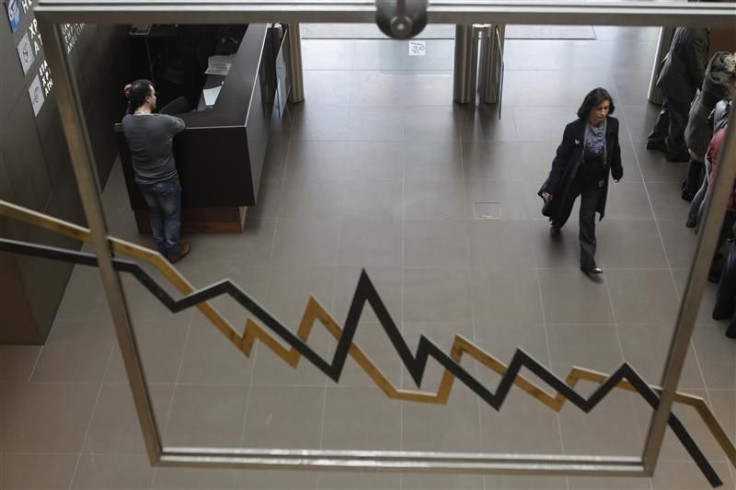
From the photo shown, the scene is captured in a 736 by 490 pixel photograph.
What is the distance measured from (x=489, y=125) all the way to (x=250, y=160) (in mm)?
2533

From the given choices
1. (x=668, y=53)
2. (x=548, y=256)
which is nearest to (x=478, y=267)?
(x=548, y=256)

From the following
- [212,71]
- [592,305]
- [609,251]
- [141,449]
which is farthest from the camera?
[212,71]

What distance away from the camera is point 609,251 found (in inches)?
301

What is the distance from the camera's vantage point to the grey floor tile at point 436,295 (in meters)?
7.07

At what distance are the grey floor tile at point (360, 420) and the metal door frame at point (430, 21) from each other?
3.46m

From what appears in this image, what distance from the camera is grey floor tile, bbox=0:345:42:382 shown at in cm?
677

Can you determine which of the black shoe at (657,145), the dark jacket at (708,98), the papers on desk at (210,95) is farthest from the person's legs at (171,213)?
the black shoe at (657,145)

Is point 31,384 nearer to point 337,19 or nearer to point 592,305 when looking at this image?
point 592,305

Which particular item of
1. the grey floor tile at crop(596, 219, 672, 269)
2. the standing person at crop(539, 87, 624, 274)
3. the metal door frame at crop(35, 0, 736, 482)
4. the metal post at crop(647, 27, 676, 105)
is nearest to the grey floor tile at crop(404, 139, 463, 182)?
the standing person at crop(539, 87, 624, 274)

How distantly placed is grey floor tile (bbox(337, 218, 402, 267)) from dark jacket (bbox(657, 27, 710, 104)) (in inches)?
104

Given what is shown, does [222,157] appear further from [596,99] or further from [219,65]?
[596,99]

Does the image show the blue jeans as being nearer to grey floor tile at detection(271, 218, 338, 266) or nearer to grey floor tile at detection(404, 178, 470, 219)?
grey floor tile at detection(271, 218, 338, 266)

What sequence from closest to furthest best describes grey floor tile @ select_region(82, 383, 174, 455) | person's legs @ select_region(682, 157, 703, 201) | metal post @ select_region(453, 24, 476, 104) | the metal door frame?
the metal door frame
grey floor tile @ select_region(82, 383, 174, 455)
person's legs @ select_region(682, 157, 703, 201)
metal post @ select_region(453, 24, 476, 104)

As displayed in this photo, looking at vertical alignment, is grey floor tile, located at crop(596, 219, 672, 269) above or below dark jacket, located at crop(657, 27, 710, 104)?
below
